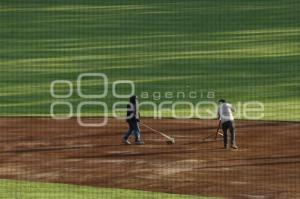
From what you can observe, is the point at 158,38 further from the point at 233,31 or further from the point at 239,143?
the point at 239,143

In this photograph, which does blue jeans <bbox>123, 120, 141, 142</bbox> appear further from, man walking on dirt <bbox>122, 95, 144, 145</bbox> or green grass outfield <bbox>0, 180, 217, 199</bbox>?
green grass outfield <bbox>0, 180, 217, 199</bbox>

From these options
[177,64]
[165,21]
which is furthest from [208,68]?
[165,21]

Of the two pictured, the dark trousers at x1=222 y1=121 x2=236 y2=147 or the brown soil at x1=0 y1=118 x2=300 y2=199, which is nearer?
the brown soil at x1=0 y1=118 x2=300 y2=199

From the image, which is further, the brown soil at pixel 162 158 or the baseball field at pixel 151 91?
the baseball field at pixel 151 91

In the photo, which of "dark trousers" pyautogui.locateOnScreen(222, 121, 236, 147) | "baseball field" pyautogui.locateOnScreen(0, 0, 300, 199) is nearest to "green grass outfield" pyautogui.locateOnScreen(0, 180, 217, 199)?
"baseball field" pyautogui.locateOnScreen(0, 0, 300, 199)

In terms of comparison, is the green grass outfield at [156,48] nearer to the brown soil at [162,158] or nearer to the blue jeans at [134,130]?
the brown soil at [162,158]

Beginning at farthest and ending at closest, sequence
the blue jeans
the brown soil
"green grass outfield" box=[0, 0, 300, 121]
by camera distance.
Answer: "green grass outfield" box=[0, 0, 300, 121] < the blue jeans < the brown soil

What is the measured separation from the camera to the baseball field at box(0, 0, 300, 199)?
67.9 ft

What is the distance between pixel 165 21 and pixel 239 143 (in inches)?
1076

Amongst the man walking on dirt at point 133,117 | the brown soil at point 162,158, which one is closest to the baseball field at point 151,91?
the brown soil at point 162,158

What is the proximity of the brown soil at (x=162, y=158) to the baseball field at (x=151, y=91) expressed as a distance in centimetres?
3

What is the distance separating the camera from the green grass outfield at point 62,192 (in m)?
18.8

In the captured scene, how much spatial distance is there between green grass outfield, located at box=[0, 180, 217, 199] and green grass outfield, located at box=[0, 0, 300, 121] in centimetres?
979

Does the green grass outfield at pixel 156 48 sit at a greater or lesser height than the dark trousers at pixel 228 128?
greater
